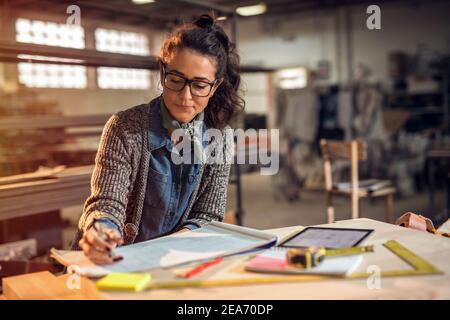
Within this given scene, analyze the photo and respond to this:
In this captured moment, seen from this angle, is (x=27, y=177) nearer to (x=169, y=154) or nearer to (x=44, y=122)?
(x=44, y=122)

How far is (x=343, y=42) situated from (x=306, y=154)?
351 centimetres

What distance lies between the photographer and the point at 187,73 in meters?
1.40

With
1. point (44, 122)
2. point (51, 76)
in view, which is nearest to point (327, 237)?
point (44, 122)

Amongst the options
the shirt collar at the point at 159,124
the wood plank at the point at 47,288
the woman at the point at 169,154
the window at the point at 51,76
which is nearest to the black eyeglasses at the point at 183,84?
the woman at the point at 169,154

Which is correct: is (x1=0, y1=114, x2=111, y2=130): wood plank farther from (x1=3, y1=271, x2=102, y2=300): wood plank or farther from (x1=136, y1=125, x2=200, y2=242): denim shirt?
(x1=3, y1=271, x2=102, y2=300): wood plank

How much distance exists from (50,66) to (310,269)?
8634mm

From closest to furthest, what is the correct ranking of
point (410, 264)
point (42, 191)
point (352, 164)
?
1. point (410, 264)
2. point (42, 191)
3. point (352, 164)

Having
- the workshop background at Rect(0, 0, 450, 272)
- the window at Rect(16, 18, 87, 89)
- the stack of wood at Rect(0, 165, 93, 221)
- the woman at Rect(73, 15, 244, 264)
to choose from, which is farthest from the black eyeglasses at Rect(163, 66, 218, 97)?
the window at Rect(16, 18, 87, 89)

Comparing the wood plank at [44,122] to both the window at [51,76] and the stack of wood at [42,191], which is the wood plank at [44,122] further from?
the window at [51,76]

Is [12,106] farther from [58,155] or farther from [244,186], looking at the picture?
[244,186]

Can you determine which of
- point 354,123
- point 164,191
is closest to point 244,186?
point 354,123

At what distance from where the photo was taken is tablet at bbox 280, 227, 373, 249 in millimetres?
1142

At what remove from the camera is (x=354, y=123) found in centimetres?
703
